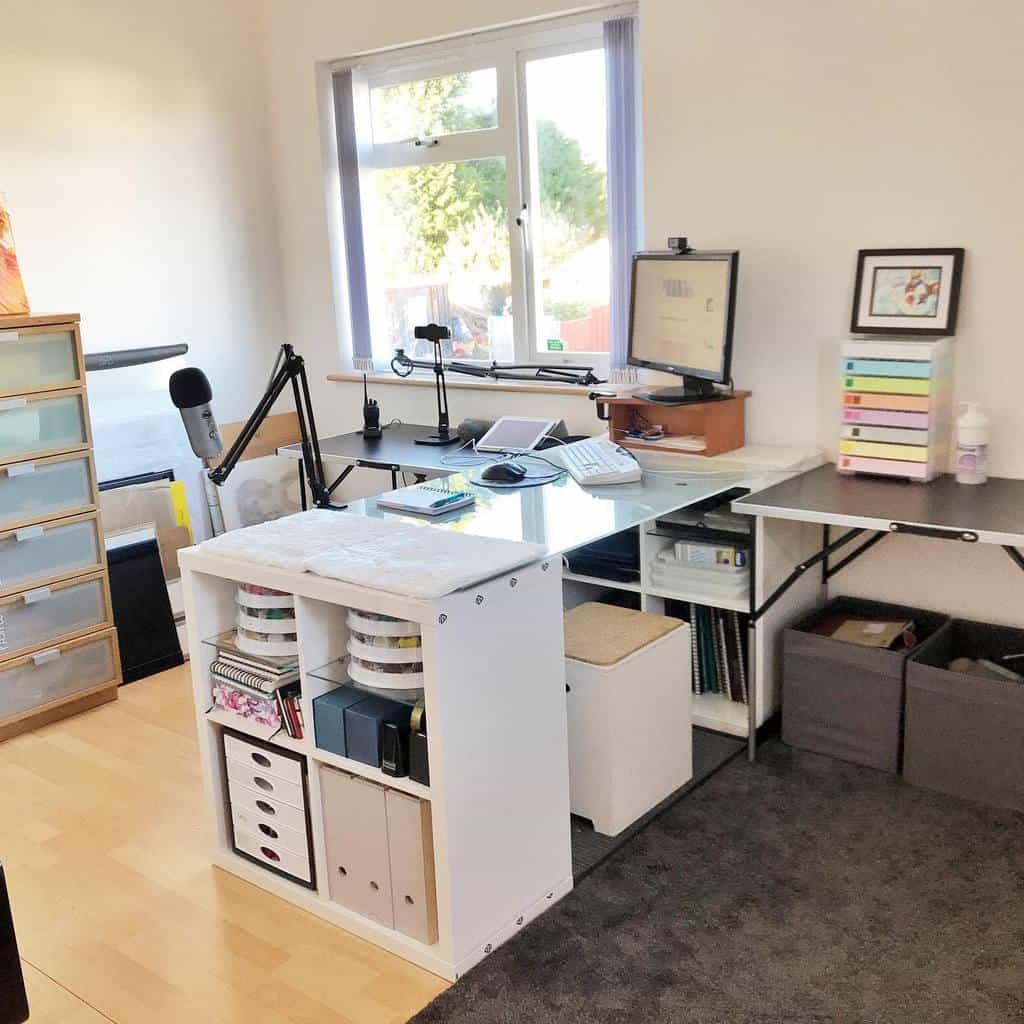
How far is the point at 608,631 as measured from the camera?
282 centimetres

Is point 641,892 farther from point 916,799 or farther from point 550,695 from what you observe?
point 916,799

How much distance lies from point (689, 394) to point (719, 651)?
0.76m

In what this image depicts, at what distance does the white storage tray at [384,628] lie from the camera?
220cm

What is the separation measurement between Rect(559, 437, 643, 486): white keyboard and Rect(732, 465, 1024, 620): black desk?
0.34 meters

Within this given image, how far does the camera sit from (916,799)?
281 cm

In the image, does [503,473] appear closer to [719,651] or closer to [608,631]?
[608,631]

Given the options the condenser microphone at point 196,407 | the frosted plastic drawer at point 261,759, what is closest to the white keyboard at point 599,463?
the frosted plastic drawer at point 261,759

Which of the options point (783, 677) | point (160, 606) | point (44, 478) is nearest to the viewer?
point (783, 677)

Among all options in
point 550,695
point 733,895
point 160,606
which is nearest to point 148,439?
point 160,606

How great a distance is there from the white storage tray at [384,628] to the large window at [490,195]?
199 centimetres

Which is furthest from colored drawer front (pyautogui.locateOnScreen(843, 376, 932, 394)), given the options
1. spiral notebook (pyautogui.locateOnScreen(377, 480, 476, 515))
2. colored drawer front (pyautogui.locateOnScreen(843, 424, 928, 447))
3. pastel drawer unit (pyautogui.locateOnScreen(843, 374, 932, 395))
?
spiral notebook (pyautogui.locateOnScreen(377, 480, 476, 515))

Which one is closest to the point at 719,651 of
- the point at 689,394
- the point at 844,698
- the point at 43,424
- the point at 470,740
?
the point at 844,698

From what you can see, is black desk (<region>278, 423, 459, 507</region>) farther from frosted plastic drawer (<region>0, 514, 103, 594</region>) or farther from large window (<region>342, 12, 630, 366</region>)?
frosted plastic drawer (<region>0, 514, 103, 594</region>)

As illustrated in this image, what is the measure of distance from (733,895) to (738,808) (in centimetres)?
39
